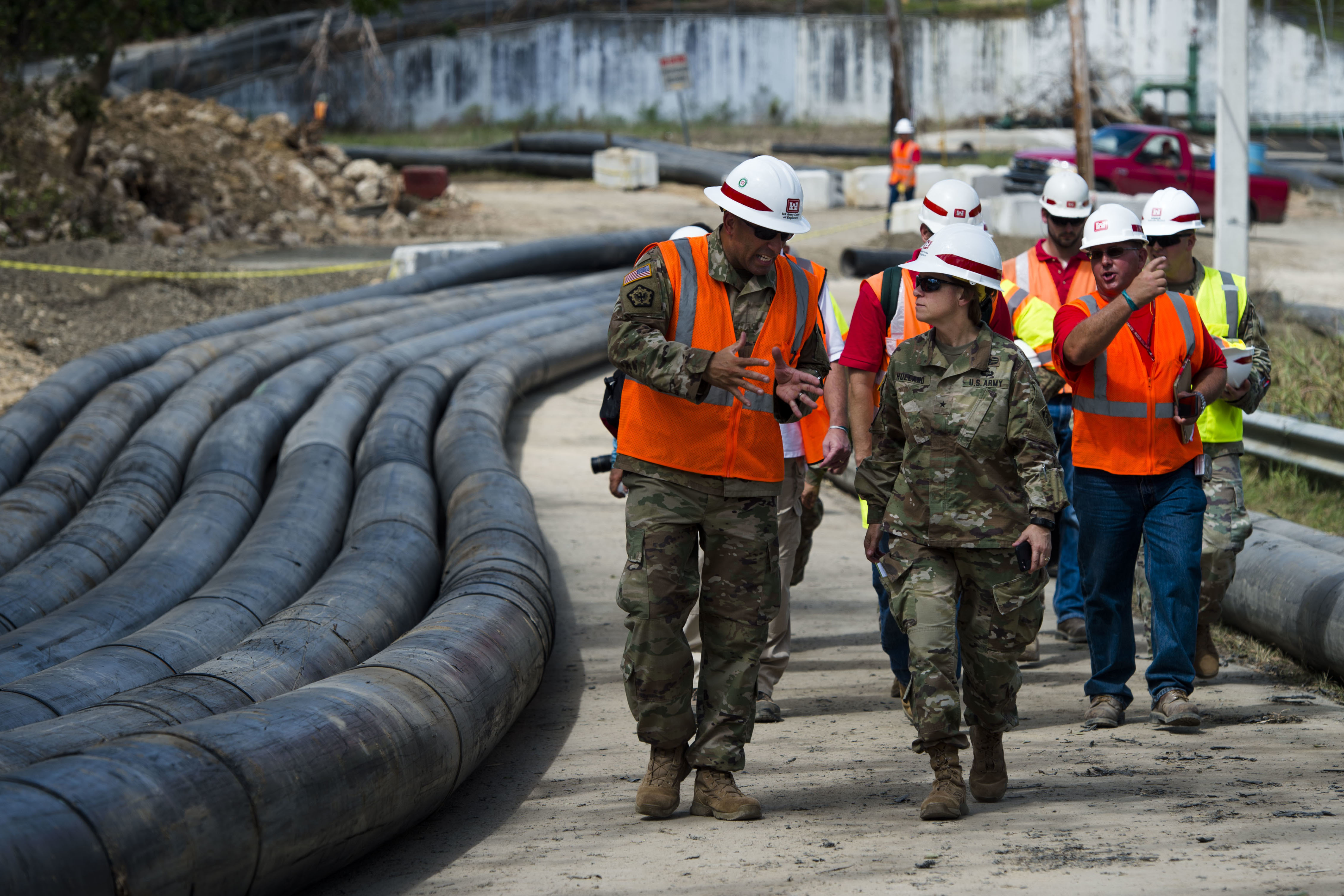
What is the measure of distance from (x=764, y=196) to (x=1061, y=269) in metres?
2.55

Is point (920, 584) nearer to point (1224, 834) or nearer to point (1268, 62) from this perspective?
point (1224, 834)

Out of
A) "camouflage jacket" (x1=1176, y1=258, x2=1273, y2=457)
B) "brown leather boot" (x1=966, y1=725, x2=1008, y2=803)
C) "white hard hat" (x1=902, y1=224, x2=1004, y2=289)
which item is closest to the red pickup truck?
"camouflage jacket" (x1=1176, y1=258, x2=1273, y2=457)

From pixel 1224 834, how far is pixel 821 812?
1.14 meters

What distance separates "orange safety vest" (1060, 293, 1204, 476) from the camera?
5.03 metres

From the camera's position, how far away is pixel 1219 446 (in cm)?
563

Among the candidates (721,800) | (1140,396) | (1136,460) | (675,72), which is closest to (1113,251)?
(1140,396)

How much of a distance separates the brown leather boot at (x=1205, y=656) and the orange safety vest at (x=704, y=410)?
9.00 feet

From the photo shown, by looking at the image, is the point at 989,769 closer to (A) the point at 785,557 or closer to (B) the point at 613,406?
(A) the point at 785,557

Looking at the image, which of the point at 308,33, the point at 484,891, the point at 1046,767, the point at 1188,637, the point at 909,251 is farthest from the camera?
the point at 308,33

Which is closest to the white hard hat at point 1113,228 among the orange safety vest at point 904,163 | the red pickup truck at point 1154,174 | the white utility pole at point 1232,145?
the white utility pole at point 1232,145

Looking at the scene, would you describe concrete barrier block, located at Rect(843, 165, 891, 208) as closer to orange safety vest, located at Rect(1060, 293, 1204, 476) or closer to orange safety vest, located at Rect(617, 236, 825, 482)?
orange safety vest, located at Rect(1060, 293, 1204, 476)

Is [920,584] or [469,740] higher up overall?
[920,584]

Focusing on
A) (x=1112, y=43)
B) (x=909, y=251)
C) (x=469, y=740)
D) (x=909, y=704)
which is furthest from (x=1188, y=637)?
(x=1112, y=43)

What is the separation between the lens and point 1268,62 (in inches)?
1646
